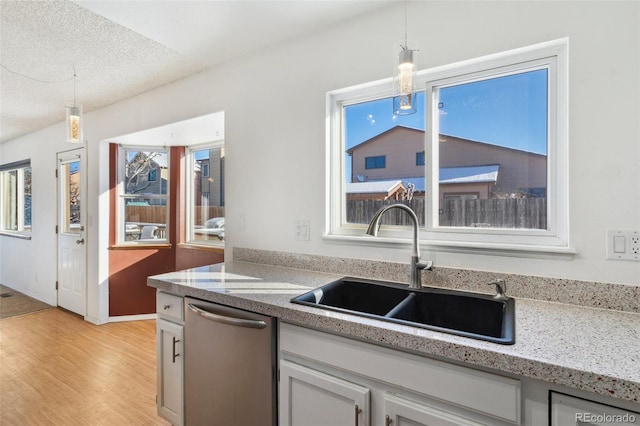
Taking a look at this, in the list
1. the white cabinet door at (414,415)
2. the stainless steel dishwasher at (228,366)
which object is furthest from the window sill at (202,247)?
the white cabinet door at (414,415)

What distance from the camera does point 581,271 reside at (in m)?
1.27

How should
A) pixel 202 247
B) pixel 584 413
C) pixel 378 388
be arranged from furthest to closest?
1. pixel 202 247
2. pixel 378 388
3. pixel 584 413

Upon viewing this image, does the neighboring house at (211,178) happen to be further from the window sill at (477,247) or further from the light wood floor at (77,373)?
the window sill at (477,247)

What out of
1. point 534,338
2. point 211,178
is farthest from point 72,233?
Answer: point 534,338

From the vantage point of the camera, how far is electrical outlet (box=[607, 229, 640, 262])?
1188 mm

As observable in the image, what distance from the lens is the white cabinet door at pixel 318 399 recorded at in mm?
1116

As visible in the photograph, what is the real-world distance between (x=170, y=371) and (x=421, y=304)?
1.33 metres

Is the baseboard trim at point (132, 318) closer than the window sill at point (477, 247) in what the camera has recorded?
No

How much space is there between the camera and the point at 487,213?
1.55 metres

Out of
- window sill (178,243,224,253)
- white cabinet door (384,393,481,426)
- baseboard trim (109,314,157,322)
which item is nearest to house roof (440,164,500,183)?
white cabinet door (384,393,481,426)

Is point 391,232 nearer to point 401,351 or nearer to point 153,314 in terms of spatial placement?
point 401,351

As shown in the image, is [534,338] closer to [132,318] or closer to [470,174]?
[470,174]

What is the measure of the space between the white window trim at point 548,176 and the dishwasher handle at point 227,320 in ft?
2.26

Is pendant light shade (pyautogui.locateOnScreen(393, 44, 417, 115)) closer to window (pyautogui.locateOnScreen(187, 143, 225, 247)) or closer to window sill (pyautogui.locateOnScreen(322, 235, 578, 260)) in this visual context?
window sill (pyautogui.locateOnScreen(322, 235, 578, 260))
